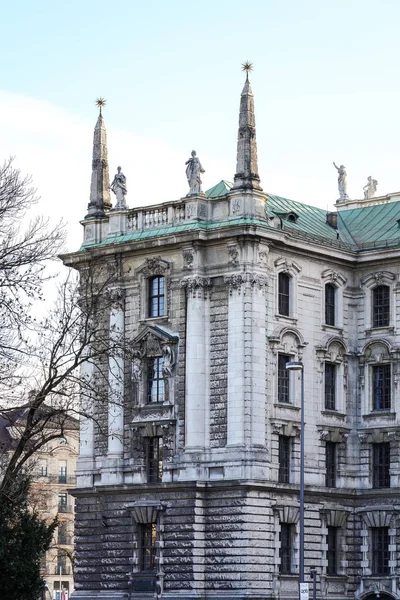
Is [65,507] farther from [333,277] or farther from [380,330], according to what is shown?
[380,330]

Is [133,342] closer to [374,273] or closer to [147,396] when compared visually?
[147,396]

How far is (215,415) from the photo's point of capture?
237ft

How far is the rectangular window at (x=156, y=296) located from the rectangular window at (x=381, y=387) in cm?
1098

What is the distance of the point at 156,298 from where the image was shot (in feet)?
249

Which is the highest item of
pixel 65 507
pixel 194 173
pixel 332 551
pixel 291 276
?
pixel 194 173

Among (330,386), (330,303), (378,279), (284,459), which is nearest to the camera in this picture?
(284,459)

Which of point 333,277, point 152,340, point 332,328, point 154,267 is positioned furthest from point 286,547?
point 154,267

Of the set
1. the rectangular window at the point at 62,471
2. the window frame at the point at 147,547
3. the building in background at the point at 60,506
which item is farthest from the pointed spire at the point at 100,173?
the rectangular window at the point at 62,471

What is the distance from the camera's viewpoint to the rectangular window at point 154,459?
74000mm

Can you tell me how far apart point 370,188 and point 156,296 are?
755 inches

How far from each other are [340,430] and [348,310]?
6.05 meters

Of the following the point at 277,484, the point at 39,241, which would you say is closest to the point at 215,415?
the point at 277,484

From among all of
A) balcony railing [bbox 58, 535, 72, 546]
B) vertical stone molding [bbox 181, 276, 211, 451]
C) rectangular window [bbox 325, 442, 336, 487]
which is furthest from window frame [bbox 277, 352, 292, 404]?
balcony railing [bbox 58, 535, 72, 546]

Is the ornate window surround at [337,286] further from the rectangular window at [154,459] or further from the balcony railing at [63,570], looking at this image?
the balcony railing at [63,570]
